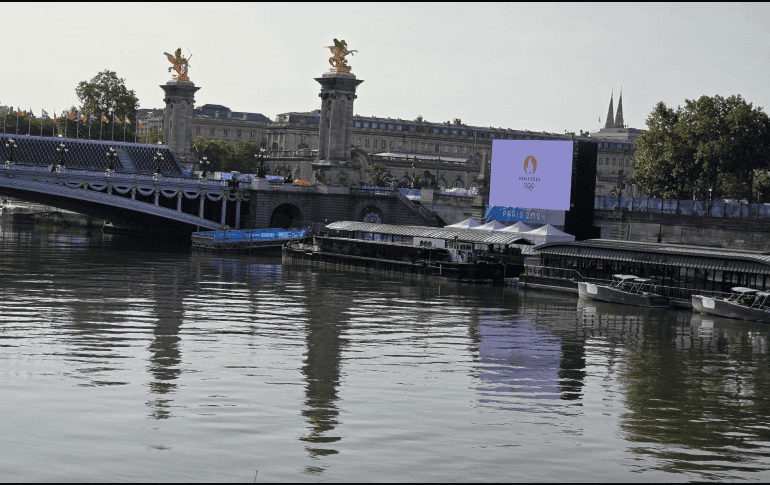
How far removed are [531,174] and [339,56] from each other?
90.9 ft

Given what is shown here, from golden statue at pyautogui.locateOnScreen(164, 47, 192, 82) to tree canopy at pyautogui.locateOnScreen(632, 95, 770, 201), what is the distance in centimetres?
5284

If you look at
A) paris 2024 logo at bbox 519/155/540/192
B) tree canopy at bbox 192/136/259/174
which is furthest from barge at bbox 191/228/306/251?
tree canopy at bbox 192/136/259/174

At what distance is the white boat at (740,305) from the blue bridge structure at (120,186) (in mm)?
53084

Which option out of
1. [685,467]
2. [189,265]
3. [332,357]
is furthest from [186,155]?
[685,467]

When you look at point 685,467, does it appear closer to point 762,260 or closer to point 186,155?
point 762,260

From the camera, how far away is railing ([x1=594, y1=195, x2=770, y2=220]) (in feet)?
269

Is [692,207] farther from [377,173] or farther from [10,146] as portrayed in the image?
[377,173]

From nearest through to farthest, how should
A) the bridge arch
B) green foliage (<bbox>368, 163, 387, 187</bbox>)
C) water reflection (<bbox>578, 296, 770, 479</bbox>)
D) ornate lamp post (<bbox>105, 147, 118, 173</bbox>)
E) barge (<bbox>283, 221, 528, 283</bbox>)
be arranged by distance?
water reflection (<bbox>578, 296, 770, 479</bbox>), barge (<bbox>283, 221, 528, 283</bbox>), the bridge arch, ornate lamp post (<bbox>105, 147, 118, 173</bbox>), green foliage (<bbox>368, 163, 387, 187</bbox>)

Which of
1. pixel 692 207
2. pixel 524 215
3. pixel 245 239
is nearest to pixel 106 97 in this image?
pixel 245 239

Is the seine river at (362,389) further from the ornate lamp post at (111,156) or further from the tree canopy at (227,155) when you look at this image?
the tree canopy at (227,155)

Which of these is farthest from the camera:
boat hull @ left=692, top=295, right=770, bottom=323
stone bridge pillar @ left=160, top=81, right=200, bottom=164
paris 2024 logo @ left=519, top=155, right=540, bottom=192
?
stone bridge pillar @ left=160, top=81, right=200, bottom=164

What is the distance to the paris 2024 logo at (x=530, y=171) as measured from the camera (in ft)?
288

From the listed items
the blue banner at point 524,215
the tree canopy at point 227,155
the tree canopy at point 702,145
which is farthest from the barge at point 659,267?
the tree canopy at point 227,155

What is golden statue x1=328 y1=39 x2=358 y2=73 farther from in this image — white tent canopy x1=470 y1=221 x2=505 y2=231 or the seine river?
the seine river
